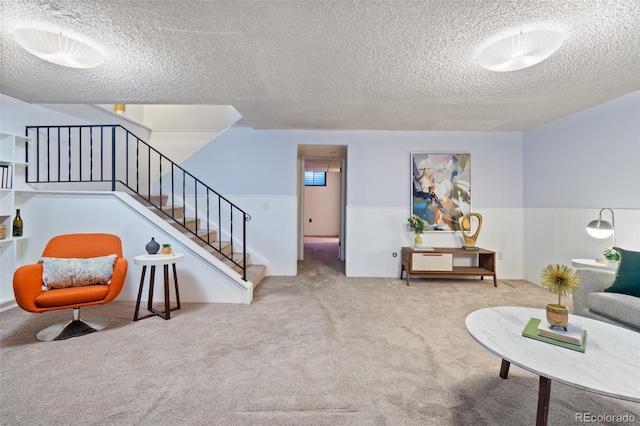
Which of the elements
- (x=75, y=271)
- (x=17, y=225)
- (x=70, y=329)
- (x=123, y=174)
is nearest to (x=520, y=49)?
(x=75, y=271)

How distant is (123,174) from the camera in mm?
4684

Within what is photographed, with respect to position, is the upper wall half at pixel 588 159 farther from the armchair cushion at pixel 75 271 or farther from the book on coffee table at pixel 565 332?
the armchair cushion at pixel 75 271

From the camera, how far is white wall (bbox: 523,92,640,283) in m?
2.86

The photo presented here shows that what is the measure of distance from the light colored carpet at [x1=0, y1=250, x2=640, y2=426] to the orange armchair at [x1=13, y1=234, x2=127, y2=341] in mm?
157

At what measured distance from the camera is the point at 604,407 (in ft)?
5.08

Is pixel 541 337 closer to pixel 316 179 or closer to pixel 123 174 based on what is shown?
pixel 123 174

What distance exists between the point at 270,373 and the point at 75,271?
2071 mm

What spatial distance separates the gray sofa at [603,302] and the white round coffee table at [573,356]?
26.2 inches

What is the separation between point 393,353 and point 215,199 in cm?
362

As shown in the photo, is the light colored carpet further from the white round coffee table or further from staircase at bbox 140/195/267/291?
staircase at bbox 140/195/267/291

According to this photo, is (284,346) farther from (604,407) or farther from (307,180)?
(307,180)

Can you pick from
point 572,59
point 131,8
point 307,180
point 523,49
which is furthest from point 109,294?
point 307,180

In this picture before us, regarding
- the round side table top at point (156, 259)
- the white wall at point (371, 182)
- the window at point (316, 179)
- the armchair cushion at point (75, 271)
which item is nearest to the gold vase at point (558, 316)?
the white wall at point (371, 182)

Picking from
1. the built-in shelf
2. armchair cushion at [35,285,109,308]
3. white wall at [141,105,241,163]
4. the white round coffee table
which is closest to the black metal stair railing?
the built-in shelf
